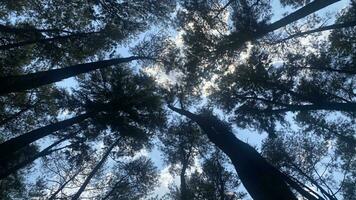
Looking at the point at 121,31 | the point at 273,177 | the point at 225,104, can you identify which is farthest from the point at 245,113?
the point at 273,177

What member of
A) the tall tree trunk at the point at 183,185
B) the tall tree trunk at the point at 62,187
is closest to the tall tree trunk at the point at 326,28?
the tall tree trunk at the point at 183,185

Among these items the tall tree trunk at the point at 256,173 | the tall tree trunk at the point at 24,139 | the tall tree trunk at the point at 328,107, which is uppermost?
the tall tree trunk at the point at 328,107

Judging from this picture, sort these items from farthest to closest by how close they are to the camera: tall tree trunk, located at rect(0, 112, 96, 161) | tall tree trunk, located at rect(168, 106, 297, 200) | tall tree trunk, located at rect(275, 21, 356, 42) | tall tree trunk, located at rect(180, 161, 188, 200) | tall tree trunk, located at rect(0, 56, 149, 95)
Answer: tall tree trunk, located at rect(180, 161, 188, 200) → tall tree trunk, located at rect(275, 21, 356, 42) → tall tree trunk, located at rect(0, 112, 96, 161) → tall tree trunk, located at rect(0, 56, 149, 95) → tall tree trunk, located at rect(168, 106, 297, 200)

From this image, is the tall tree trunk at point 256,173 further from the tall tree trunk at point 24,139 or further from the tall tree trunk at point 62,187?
the tall tree trunk at point 62,187

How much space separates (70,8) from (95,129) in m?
5.58

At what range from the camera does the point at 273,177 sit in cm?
802

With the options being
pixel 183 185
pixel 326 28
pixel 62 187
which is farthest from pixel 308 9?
pixel 62 187

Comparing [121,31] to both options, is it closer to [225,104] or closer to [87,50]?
[87,50]

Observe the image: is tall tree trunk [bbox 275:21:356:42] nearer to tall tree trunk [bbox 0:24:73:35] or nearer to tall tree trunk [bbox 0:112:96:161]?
tall tree trunk [bbox 0:24:73:35]

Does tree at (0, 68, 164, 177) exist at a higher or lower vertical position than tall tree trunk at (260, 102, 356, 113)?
higher

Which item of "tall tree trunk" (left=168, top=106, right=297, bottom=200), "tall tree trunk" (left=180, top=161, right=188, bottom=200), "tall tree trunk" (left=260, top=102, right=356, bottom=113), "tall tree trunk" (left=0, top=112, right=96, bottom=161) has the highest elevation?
"tall tree trunk" (left=180, top=161, right=188, bottom=200)

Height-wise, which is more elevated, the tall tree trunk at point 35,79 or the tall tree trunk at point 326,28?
the tall tree trunk at point 326,28

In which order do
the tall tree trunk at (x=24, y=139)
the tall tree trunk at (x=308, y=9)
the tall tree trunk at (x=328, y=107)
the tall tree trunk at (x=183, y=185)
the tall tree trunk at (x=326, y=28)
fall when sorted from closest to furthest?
the tall tree trunk at (x=24, y=139) < the tall tree trunk at (x=308, y=9) < the tall tree trunk at (x=328, y=107) < the tall tree trunk at (x=326, y=28) < the tall tree trunk at (x=183, y=185)

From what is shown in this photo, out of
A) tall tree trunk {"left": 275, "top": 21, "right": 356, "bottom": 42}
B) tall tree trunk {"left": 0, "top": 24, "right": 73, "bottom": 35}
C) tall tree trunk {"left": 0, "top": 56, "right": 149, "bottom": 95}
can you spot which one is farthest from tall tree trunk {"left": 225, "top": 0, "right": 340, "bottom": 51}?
tall tree trunk {"left": 0, "top": 24, "right": 73, "bottom": 35}
